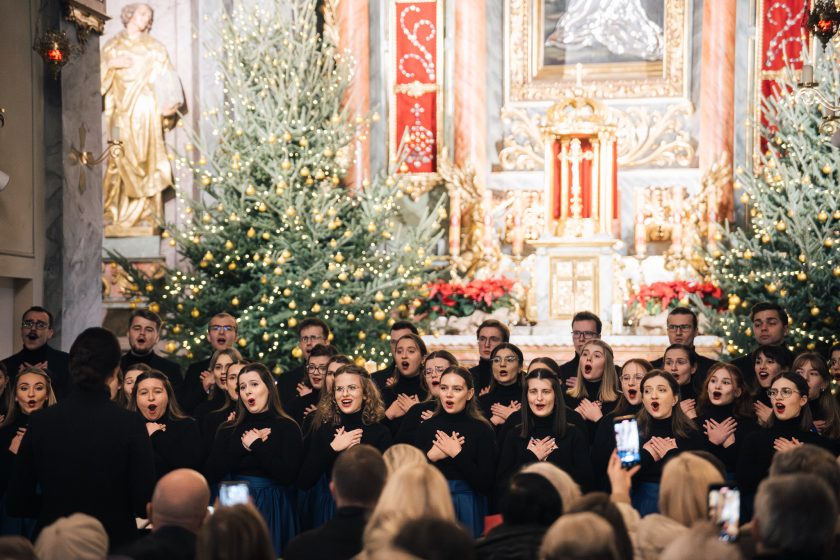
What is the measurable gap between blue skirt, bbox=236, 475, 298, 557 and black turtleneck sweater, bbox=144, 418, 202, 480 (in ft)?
1.08

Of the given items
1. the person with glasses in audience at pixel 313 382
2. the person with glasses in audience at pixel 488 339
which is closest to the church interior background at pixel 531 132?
the person with glasses in audience at pixel 488 339

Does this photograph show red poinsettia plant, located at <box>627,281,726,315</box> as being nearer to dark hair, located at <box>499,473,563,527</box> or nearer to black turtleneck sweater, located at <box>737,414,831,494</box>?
black turtleneck sweater, located at <box>737,414,831,494</box>

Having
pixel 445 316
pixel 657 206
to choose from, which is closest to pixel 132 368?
pixel 445 316

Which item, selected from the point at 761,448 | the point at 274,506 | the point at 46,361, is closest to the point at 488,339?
the point at 274,506

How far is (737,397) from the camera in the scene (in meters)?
7.49

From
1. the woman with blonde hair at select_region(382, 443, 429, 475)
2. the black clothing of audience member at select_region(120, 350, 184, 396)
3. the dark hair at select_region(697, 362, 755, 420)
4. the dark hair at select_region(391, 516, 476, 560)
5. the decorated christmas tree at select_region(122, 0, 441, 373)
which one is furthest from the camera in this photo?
the decorated christmas tree at select_region(122, 0, 441, 373)

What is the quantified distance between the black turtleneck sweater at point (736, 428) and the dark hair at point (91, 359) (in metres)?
3.73

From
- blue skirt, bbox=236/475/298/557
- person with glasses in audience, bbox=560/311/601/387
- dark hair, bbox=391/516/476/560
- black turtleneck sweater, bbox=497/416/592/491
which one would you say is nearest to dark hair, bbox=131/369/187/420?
blue skirt, bbox=236/475/298/557

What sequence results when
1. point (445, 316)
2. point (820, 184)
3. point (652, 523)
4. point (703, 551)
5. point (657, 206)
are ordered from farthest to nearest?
point (657, 206)
point (445, 316)
point (820, 184)
point (652, 523)
point (703, 551)

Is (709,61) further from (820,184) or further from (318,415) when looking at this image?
(318,415)

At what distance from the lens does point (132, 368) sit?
26.3ft

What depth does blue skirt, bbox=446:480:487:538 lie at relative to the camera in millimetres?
7117

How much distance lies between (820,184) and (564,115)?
3.06m

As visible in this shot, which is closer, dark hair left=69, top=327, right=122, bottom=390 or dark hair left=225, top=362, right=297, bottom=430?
dark hair left=69, top=327, right=122, bottom=390
